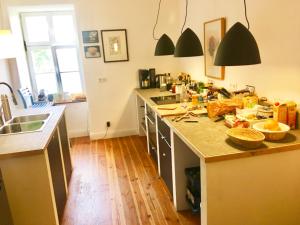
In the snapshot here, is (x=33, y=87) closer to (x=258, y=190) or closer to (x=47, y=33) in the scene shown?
(x=47, y=33)

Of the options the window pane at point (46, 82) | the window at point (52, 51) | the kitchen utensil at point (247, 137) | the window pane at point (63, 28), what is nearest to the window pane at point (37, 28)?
the window at point (52, 51)

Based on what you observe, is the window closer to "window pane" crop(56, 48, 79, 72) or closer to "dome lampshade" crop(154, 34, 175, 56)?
"window pane" crop(56, 48, 79, 72)

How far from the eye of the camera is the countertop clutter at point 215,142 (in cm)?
166

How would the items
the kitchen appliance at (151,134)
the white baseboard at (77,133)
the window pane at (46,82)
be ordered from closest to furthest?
the kitchen appliance at (151,134) < the window pane at (46,82) < the white baseboard at (77,133)

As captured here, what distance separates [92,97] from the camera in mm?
4465

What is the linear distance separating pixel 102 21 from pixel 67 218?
304 cm

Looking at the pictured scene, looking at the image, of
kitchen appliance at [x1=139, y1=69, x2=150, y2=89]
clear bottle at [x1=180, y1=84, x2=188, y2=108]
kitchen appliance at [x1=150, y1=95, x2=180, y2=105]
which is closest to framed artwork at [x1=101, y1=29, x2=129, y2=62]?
kitchen appliance at [x1=139, y1=69, x2=150, y2=89]

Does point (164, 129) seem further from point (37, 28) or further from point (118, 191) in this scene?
point (37, 28)

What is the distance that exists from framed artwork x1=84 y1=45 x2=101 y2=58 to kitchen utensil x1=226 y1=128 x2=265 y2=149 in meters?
3.06

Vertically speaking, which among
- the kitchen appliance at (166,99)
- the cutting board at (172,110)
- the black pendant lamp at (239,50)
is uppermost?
the black pendant lamp at (239,50)

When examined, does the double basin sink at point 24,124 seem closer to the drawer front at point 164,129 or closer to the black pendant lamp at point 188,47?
the drawer front at point 164,129

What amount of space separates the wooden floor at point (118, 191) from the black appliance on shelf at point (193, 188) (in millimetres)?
149

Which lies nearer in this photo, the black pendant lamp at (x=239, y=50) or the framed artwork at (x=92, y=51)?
the black pendant lamp at (x=239, y=50)

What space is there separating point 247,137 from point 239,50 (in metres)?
0.58
